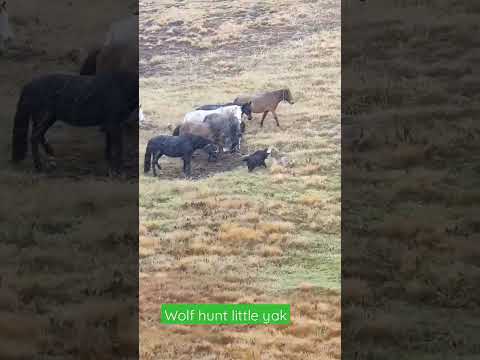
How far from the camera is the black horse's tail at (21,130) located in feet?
14.7

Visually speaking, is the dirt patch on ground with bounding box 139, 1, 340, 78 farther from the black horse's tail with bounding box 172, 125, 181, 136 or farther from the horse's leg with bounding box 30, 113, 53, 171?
the horse's leg with bounding box 30, 113, 53, 171

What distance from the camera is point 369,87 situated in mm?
4367

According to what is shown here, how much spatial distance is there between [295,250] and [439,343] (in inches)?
33.2

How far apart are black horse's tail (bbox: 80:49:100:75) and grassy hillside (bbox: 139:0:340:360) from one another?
534 mm

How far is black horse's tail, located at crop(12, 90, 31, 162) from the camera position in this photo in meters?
4.48

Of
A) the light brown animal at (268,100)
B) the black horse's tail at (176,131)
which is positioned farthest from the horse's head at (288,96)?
the black horse's tail at (176,131)

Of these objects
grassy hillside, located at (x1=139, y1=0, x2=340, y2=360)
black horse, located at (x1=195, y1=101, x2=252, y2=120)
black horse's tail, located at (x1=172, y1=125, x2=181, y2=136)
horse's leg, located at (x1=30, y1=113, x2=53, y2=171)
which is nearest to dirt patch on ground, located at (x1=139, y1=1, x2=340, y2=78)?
grassy hillside, located at (x1=139, y1=0, x2=340, y2=360)

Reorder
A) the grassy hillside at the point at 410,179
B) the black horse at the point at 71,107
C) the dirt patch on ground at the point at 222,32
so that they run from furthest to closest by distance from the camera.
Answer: the black horse at the point at 71,107, the dirt patch on ground at the point at 222,32, the grassy hillside at the point at 410,179

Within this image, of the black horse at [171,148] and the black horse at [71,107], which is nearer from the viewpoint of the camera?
the black horse at [171,148]

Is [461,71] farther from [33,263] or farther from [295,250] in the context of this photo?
[33,263]

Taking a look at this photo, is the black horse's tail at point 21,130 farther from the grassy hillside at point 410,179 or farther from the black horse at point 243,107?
the grassy hillside at point 410,179

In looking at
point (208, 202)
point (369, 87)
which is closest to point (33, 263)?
point (208, 202)

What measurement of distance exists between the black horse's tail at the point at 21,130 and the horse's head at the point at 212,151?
1.12 metres

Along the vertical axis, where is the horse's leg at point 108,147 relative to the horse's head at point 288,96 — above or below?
below
